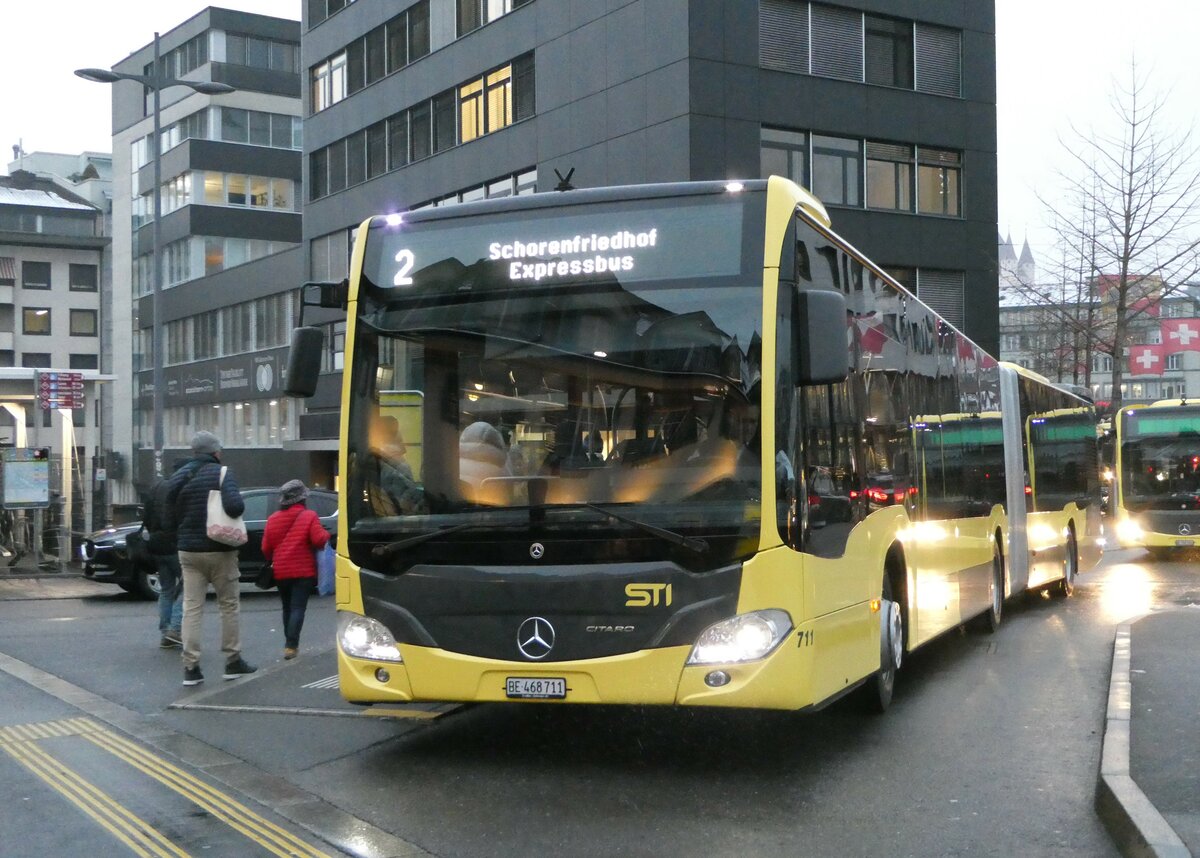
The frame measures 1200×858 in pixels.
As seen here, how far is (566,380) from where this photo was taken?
7.38 meters

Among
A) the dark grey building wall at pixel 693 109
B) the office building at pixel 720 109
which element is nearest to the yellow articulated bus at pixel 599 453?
the office building at pixel 720 109

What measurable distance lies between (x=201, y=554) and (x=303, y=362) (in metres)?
3.33

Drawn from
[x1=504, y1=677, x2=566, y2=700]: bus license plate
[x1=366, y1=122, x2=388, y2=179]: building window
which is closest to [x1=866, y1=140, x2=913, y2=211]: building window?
[x1=366, y1=122, x2=388, y2=179]: building window

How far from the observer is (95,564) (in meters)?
19.1

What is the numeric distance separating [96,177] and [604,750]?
10210 cm

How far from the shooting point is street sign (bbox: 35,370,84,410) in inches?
970

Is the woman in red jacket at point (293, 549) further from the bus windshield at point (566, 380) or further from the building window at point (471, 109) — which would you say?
the building window at point (471, 109)

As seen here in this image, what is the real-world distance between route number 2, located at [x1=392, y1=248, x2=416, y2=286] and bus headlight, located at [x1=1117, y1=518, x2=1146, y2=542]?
23523 millimetres

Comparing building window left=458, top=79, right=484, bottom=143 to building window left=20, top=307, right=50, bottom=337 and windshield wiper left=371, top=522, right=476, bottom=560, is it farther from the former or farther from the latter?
building window left=20, top=307, right=50, bottom=337

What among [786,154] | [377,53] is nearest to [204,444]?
[786,154]

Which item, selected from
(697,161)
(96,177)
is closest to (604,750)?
(697,161)

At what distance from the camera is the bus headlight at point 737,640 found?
23.1ft

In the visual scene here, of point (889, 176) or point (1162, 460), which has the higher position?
point (889, 176)

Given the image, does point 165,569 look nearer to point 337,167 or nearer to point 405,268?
point 405,268
